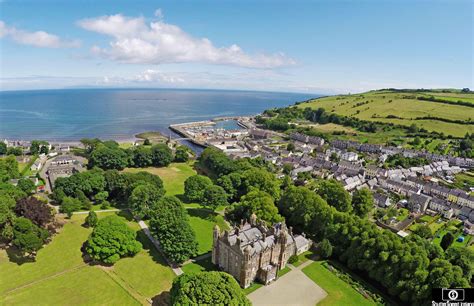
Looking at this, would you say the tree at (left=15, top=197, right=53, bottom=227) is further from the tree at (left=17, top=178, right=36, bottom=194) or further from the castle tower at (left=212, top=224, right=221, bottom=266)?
the castle tower at (left=212, top=224, right=221, bottom=266)

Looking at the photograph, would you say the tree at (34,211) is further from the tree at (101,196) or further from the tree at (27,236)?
the tree at (101,196)

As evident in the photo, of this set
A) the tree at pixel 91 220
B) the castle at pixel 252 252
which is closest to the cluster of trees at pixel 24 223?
the tree at pixel 91 220

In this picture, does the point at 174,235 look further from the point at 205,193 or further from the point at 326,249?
the point at 326,249

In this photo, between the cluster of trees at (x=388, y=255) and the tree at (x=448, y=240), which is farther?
the tree at (x=448, y=240)

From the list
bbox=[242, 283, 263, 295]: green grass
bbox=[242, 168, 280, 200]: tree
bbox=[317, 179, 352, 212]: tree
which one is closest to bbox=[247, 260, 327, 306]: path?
bbox=[242, 283, 263, 295]: green grass

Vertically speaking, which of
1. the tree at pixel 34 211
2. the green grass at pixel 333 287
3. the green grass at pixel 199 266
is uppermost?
the tree at pixel 34 211

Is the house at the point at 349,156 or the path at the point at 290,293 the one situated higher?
the house at the point at 349,156

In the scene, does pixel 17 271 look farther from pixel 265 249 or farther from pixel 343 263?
pixel 343 263

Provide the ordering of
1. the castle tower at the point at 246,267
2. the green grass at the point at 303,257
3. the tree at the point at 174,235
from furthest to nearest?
the green grass at the point at 303,257
the tree at the point at 174,235
the castle tower at the point at 246,267
